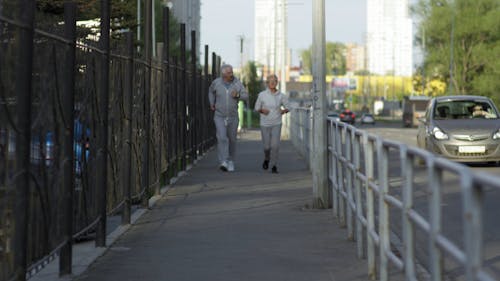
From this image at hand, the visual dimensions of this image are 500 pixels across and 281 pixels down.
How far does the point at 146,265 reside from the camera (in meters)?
9.58

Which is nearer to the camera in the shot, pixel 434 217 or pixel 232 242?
pixel 434 217

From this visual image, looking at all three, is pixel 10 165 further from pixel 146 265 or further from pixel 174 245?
pixel 174 245

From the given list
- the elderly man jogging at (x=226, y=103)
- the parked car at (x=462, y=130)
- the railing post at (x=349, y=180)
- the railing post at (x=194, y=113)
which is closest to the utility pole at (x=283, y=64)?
the railing post at (x=194, y=113)

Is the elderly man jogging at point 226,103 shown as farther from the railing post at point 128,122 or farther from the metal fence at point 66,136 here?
the railing post at point 128,122

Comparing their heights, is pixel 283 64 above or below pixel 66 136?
above

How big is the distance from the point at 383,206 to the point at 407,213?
113cm

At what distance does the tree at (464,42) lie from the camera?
323ft

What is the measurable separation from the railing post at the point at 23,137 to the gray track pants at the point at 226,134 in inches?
560

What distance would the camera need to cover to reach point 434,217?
19.4 ft

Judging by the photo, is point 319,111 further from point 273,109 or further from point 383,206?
point 273,109

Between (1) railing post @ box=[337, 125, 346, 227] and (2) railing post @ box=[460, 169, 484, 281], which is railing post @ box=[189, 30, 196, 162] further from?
(2) railing post @ box=[460, 169, 484, 281]

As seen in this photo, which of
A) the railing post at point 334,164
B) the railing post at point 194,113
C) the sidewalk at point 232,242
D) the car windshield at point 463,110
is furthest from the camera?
the car windshield at point 463,110

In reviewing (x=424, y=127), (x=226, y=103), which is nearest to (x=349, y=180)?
(x=226, y=103)

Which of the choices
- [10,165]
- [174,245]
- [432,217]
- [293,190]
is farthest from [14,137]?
[293,190]
